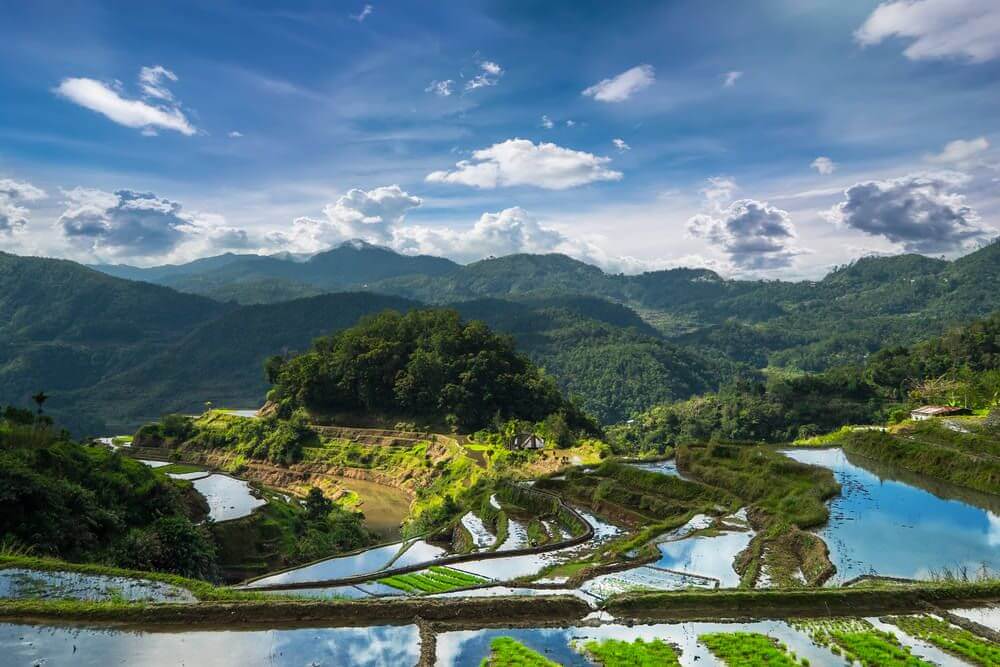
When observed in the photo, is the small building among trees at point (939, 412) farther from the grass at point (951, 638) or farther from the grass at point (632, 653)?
the grass at point (632, 653)

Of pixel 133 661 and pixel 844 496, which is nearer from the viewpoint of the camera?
pixel 133 661

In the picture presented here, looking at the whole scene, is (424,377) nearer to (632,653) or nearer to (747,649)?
(632,653)

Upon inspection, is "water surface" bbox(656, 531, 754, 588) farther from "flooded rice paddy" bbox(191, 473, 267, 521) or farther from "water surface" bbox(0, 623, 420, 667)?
"flooded rice paddy" bbox(191, 473, 267, 521)

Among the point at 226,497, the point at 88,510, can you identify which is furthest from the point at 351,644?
the point at 226,497

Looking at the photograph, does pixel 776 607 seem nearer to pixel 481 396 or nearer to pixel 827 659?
pixel 827 659

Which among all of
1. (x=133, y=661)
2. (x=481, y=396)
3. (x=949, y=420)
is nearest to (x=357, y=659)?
(x=133, y=661)

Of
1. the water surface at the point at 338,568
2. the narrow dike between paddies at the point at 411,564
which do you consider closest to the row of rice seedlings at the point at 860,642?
the narrow dike between paddies at the point at 411,564
